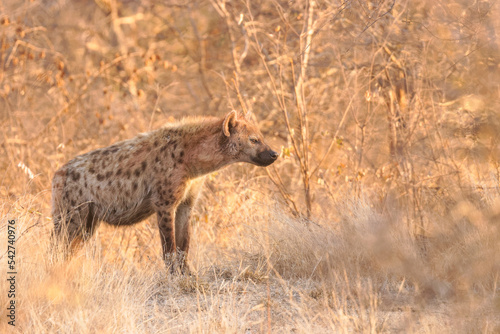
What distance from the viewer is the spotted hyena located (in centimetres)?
536

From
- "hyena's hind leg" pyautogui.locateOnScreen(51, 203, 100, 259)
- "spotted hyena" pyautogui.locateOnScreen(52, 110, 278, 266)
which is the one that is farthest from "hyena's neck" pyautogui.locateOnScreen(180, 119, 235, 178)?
"hyena's hind leg" pyautogui.locateOnScreen(51, 203, 100, 259)

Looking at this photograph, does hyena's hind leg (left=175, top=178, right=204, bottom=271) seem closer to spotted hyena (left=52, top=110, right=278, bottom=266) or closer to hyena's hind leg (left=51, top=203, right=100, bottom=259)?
spotted hyena (left=52, top=110, right=278, bottom=266)

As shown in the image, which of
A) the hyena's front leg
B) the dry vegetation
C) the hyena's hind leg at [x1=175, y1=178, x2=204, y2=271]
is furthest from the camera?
the hyena's hind leg at [x1=175, y1=178, x2=204, y2=271]

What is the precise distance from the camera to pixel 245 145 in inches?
216

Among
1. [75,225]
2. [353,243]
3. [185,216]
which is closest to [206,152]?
[185,216]

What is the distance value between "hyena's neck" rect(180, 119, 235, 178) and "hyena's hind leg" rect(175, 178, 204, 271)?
0.17 m

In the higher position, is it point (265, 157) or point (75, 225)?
point (265, 157)

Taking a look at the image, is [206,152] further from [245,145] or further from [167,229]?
[167,229]

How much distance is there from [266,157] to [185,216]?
2.84ft

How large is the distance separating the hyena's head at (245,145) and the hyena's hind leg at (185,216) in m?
0.41

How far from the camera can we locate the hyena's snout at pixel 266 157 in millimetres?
5437

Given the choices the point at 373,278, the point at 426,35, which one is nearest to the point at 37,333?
the point at 373,278

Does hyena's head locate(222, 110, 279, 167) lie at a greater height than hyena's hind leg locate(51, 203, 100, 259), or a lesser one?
greater

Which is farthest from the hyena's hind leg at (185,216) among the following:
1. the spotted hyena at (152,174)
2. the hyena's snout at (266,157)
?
the hyena's snout at (266,157)
